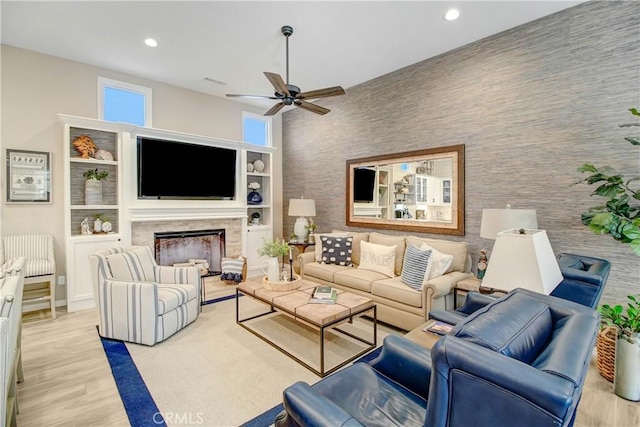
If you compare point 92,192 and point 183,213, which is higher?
point 92,192

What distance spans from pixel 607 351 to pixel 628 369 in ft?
0.76

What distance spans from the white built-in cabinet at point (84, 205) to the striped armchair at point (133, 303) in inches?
34.9

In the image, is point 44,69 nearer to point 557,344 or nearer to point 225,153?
point 225,153

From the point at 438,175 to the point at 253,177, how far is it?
11.7 ft

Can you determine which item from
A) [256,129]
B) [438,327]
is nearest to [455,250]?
[438,327]

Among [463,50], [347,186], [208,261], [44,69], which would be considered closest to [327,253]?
[347,186]

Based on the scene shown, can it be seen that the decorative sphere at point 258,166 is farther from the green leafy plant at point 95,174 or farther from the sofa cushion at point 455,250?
the sofa cushion at point 455,250

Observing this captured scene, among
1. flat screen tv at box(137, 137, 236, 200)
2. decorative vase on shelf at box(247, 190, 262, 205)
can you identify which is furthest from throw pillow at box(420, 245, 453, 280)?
flat screen tv at box(137, 137, 236, 200)

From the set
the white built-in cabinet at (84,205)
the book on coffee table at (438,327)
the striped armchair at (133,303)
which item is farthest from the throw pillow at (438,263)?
the white built-in cabinet at (84,205)

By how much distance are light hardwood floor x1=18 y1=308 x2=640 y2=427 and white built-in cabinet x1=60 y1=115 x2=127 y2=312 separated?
2.70 ft

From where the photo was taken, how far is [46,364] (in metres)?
2.59

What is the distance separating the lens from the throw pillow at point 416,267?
3.25 metres

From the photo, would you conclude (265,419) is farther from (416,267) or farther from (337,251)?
(337,251)

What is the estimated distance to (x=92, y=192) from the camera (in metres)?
4.09
